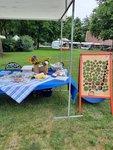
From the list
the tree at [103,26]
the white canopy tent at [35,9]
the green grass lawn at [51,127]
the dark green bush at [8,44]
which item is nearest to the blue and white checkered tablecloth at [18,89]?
the green grass lawn at [51,127]

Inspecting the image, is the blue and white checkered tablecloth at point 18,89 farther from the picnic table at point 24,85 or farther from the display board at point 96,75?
the display board at point 96,75

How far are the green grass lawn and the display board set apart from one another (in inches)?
15.6

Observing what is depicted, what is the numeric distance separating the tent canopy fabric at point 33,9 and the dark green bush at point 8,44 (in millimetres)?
17874

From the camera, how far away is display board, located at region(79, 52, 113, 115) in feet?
12.9

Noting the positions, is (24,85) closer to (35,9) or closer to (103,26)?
(35,9)

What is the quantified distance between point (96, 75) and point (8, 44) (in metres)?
20.2

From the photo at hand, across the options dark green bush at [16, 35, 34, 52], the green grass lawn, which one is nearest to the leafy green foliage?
dark green bush at [16, 35, 34, 52]

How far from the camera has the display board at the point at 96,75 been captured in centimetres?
394

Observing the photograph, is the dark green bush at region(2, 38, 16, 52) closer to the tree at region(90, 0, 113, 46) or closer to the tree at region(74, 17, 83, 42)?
the tree at region(90, 0, 113, 46)

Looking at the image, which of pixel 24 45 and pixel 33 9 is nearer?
pixel 33 9

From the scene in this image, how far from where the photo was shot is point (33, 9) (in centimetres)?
471

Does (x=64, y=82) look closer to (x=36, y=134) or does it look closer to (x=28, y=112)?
(x=28, y=112)

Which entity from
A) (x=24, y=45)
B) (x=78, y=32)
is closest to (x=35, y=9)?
(x=24, y=45)

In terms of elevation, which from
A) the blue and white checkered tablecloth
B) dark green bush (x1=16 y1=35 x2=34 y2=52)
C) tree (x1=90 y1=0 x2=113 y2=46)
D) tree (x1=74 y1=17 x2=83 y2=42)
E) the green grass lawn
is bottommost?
the green grass lawn
